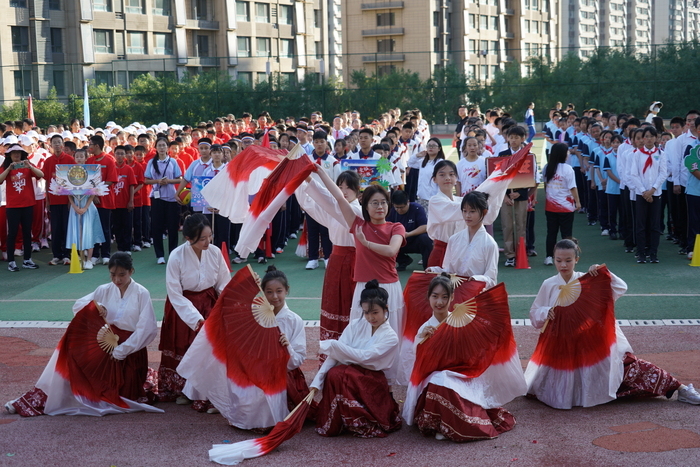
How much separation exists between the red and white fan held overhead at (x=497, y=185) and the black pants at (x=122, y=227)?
22.7 feet

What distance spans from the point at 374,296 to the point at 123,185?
807 centimetres

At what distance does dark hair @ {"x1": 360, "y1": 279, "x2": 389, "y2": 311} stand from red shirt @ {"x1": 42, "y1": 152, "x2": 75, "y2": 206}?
772cm

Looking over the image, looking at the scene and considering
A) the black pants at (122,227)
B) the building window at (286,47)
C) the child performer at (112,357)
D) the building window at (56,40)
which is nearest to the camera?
the child performer at (112,357)

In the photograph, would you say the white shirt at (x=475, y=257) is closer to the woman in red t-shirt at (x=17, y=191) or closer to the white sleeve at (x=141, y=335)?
the white sleeve at (x=141, y=335)

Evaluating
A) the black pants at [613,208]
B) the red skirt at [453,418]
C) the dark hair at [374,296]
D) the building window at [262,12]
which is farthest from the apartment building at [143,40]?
the red skirt at [453,418]

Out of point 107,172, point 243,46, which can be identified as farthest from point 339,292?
point 243,46

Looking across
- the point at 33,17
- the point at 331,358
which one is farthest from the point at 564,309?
the point at 33,17

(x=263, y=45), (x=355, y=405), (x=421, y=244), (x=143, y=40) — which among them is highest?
(x=263, y=45)

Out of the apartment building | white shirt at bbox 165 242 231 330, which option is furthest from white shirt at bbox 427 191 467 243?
the apartment building

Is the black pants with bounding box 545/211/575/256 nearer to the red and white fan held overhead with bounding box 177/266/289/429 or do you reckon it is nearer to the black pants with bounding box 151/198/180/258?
the black pants with bounding box 151/198/180/258

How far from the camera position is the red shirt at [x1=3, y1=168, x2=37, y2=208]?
37.5 feet

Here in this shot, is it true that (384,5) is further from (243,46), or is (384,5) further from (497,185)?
(497,185)

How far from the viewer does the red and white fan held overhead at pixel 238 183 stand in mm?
6148

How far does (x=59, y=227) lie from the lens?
1184 cm
